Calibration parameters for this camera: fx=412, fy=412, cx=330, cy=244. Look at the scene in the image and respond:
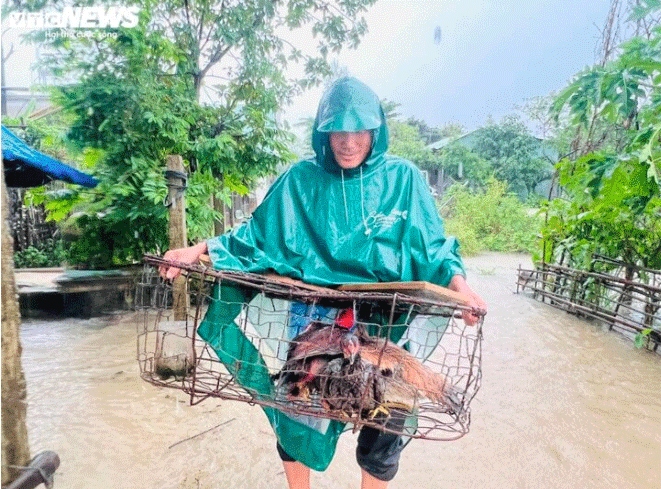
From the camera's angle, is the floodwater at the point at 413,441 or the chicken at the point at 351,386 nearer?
the chicken at the point at 351,386

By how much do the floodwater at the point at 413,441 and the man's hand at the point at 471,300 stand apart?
1273 mm

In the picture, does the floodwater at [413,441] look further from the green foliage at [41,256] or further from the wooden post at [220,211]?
the green foliage at [41,256]

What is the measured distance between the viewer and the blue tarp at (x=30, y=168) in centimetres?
350

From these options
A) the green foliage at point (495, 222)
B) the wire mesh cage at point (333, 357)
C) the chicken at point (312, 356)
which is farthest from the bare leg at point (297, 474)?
the green foliage at point (495, 222)

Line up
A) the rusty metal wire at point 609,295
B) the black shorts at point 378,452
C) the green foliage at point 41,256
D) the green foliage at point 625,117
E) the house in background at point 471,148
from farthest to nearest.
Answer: the house in background at point 471,148 < the green foliage at point 41,256 < the rusty metal wire at point 609,295 < the green foliage at point 625,117 < the black shorts at point 378,452

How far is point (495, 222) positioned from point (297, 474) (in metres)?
10.1

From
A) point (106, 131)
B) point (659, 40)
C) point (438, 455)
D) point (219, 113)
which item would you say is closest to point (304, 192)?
point (438, 455)

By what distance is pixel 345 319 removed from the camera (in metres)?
1.03

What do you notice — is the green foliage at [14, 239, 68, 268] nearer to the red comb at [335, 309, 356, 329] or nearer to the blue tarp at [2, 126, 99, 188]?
the blue tarp at [2, 126, 99, 188]

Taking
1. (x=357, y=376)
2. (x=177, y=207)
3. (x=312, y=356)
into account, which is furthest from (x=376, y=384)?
(x=177, y=207)

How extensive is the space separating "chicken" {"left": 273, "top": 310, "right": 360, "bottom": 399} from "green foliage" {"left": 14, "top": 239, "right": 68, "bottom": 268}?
19.8 ft

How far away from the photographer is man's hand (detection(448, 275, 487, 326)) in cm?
86

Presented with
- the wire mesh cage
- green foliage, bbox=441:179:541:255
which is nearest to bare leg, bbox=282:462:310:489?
the wire mesh cage

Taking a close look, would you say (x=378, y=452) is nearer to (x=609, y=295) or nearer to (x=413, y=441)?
(x=413, y=441)
